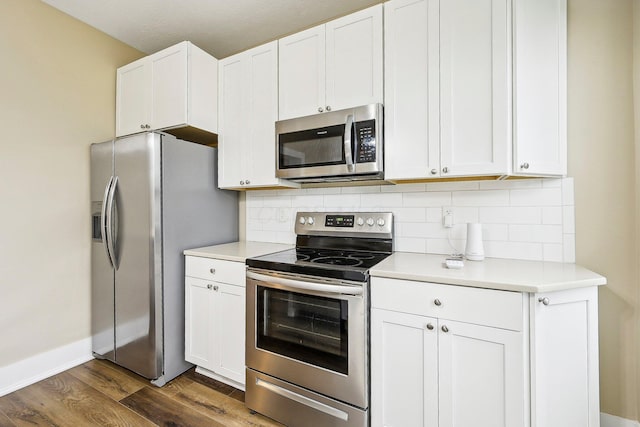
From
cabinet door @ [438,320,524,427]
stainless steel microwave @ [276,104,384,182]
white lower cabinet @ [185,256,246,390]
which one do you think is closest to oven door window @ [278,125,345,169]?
stainless steel microwave @ [276,104,384,182]

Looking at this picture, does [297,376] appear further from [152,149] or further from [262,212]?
[152,149]

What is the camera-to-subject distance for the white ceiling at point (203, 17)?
85.9 inches

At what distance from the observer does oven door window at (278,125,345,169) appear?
1883 mm

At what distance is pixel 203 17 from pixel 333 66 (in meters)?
1.20

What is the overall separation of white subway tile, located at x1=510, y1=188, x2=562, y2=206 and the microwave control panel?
2.82 feet

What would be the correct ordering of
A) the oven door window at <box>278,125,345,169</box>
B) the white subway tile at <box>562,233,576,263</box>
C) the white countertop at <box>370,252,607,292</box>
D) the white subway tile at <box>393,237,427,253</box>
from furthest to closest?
the white subway tile at <box>393,237,427,253</box>, the oven door window at <box>278,125,345,169</box>, the white subway tile at <box>562,233,576,263</box>, the white countertop at <box>370,252,607,292</box>

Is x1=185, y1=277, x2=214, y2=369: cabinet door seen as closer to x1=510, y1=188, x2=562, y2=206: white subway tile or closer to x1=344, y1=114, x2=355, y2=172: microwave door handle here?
x1=344, y1=114, x2=355, y2=172: microwave door handle

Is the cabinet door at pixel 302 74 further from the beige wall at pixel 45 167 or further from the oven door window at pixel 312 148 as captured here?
the beige wall at pixel 45 167

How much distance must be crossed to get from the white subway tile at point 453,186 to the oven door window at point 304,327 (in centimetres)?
99

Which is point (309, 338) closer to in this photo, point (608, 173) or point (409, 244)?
point (409, 244)

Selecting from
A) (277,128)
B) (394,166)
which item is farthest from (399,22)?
(277,128)

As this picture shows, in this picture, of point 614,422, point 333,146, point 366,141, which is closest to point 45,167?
point 333,146

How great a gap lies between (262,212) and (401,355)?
5.50 feet

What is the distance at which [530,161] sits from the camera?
152cm
